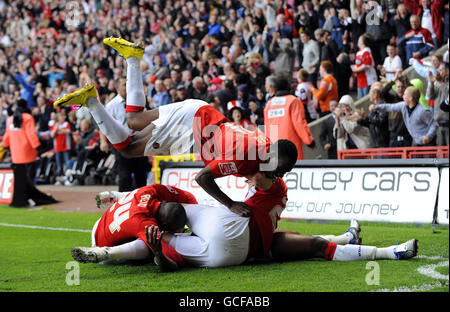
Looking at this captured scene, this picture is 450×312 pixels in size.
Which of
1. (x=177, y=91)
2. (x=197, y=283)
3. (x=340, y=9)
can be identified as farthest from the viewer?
(x=177, y=91)

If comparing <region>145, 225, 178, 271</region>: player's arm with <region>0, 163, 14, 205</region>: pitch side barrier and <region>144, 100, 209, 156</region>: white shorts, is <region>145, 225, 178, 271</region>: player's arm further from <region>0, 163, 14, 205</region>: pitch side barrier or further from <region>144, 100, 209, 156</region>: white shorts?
<region>0, 163, 14, 205</region>: pitch side barrier

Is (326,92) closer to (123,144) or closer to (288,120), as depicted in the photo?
(288,120)

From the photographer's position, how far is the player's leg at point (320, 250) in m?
5.65

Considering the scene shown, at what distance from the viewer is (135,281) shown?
5051 millimetres

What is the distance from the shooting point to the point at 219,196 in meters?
5.64

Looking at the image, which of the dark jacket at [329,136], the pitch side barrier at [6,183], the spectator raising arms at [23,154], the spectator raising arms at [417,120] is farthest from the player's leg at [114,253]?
the pitch side barrier at [6,183]

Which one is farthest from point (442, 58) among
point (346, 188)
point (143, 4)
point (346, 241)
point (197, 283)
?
point (143, 4)

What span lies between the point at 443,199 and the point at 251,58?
714cm

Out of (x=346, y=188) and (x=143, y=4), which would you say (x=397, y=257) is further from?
(x=143, y=4)

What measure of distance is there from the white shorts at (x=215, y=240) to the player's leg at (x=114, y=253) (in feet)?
0.93

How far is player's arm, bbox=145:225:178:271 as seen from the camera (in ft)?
16.4

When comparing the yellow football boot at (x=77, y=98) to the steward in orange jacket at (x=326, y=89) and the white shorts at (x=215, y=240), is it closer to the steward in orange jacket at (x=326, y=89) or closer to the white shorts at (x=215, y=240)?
the white shorts at (x=215, y=240)
